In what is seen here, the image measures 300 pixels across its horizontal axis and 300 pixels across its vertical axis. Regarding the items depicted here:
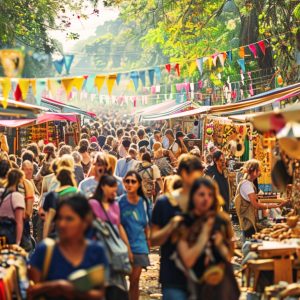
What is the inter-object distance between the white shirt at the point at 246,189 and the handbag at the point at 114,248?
204 inches

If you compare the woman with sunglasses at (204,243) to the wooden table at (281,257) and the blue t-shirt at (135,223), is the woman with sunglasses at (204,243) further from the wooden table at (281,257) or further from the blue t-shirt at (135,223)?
the blue t-shirt at (135,223)

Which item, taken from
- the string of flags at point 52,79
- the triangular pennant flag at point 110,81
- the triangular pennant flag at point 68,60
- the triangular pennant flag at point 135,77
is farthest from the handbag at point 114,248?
the triangular pennant flag at point 135,77

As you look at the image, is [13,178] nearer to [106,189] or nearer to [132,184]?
[132,184]

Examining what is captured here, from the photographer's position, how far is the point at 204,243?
7.78 meters

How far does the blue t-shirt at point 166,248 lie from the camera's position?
8.62m

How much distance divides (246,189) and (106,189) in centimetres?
518

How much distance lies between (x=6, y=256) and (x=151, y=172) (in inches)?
A: 282

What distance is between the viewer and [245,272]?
37.1ft

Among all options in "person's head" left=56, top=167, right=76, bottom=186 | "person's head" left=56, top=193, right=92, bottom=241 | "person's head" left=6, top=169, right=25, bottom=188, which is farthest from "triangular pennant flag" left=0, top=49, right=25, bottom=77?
"person's head" left=56, top=193, right=92, bottom=241

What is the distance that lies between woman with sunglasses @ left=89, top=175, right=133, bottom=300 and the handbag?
0.04m

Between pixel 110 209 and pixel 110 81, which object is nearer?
pixel 110 209

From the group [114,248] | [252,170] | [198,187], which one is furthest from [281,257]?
[252,170]

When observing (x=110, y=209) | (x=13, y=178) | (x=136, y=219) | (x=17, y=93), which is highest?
(x=17, y=93)

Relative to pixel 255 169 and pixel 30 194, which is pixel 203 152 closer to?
pixel 255 169
